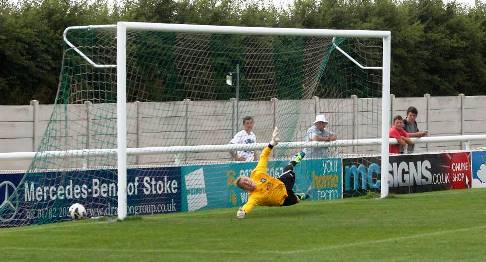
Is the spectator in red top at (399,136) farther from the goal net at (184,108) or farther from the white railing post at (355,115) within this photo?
the white railing post at (355,115)

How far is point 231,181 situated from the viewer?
75.0 feet

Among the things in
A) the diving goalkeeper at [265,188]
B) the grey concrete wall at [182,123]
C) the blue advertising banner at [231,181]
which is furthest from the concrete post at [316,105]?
the diving goalkeeper at [265,188]

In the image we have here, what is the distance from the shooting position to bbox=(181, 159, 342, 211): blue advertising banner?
22141 millimetres

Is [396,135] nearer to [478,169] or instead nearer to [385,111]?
[478,169]

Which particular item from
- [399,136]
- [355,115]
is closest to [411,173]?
[399,136]

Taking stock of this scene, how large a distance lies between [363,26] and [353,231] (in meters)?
30.5

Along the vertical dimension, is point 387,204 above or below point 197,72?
below

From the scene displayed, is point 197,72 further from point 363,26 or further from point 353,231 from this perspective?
point 363,26

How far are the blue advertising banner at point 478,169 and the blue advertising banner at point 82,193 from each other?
357 inches

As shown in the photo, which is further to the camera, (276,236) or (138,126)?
(138,126)

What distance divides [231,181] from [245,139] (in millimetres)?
810

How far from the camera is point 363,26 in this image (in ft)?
153

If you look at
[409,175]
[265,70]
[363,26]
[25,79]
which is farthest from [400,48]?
[265,70]

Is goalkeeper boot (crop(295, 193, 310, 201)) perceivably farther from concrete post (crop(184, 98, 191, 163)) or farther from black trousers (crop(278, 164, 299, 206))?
concrete post (crop(184, 98, 191, 163))
